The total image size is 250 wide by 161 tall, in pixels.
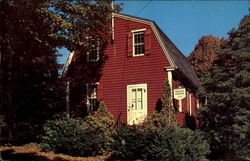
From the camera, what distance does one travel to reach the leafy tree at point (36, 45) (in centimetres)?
1480

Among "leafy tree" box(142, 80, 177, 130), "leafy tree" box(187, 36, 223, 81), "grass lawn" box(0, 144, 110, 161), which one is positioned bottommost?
"grass lawn" box(0, 144, 110, 161)

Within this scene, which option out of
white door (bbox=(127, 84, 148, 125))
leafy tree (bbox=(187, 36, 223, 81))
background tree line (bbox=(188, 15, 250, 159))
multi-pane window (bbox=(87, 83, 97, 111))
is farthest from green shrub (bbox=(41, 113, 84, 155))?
leafy tree (bbox=(187, 36, 223, 81))

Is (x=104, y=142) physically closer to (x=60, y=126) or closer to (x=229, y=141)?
(x=60, y=126)

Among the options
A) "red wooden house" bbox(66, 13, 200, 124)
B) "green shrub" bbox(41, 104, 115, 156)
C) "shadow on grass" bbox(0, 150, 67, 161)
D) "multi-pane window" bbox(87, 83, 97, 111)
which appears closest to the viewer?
"shadow on grass" bbox(0, 150, 67, 161)

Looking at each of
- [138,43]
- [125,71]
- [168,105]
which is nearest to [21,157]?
[168,105]

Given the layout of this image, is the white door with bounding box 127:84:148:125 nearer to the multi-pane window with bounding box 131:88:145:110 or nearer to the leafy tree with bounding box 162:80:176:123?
the multi-pane window with bounding box 131:88:145:110

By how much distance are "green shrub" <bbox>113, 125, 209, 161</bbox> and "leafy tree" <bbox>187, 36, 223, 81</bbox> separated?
25.5 m

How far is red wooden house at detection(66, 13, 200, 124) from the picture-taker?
17.2m

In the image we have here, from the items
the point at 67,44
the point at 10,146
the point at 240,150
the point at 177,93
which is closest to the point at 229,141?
the point at 240,150

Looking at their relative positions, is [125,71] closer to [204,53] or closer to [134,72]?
[134,72]

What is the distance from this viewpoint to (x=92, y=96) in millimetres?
19016

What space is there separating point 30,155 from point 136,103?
6.46 meters

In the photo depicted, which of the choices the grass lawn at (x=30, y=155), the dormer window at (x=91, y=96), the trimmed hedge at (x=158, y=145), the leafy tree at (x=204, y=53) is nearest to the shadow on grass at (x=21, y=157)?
the grass lawn at (x=30, y=155)

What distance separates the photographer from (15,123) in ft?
59.4
